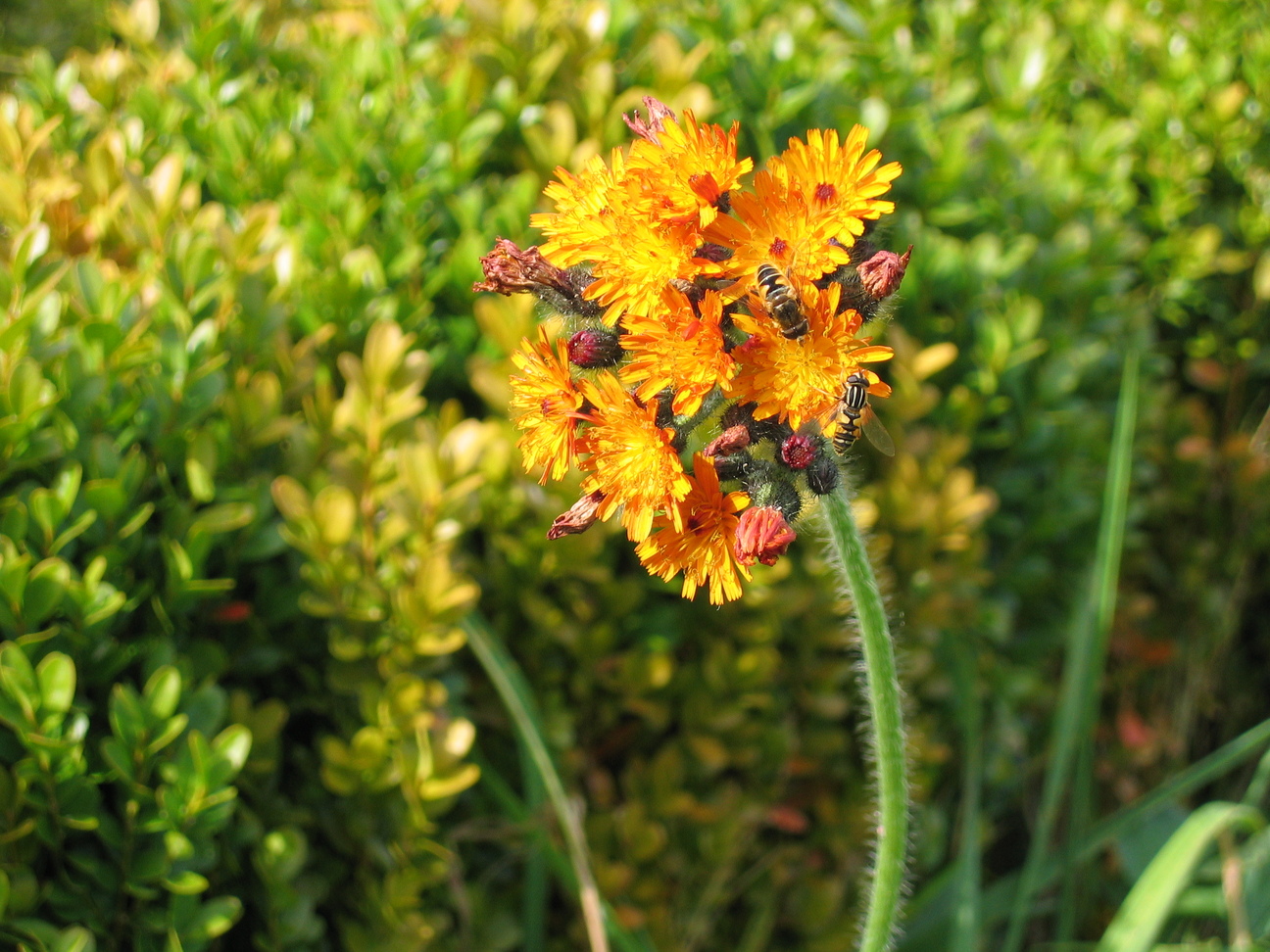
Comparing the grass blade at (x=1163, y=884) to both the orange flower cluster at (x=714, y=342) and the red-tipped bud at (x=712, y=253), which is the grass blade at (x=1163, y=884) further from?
the red-tipped bud at (x=712, y=253)

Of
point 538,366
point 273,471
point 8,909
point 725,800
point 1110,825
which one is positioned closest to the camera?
point 538,366

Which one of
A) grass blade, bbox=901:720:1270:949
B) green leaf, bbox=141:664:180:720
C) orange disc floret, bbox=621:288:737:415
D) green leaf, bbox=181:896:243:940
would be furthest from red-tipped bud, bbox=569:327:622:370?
grass blade, bbox=901:720:1270:949

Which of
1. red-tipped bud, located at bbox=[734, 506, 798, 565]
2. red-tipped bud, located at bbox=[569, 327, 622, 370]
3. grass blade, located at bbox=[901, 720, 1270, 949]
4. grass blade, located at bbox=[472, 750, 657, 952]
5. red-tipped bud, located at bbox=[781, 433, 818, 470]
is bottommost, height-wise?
grass blade, located at bbox=[901, 720, 1270, 949]

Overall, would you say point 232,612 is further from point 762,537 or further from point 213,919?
point 762,537

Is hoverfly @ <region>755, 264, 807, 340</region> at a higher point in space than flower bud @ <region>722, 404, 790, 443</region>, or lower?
higher

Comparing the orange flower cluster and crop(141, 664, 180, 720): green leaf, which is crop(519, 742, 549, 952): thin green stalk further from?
the orange flower cluster

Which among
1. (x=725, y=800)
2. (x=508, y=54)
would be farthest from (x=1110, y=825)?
(x=508, y=54)

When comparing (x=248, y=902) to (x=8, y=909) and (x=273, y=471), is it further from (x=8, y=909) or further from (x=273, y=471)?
(x=273, y=471)

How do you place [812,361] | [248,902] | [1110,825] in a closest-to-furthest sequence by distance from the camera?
[812,361] → [248,902] → [1110,825]
